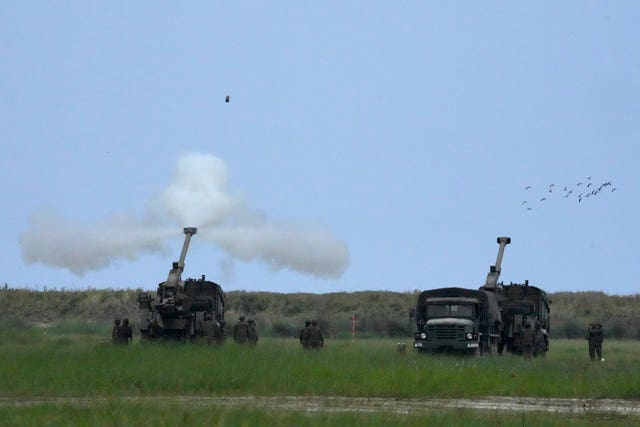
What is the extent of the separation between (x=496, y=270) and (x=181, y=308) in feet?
38.3

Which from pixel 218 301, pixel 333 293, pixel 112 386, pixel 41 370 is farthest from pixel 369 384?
pixel 333 293

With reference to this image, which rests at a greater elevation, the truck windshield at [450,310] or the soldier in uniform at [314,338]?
the truck windshield at [450,310]

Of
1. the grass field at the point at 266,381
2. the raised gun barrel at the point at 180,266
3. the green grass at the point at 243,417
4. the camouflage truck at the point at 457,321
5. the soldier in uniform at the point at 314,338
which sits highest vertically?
the raised gun barrel at the point at 180,266

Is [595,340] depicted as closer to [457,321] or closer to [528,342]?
[528,342]

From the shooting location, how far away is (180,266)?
4556 cm

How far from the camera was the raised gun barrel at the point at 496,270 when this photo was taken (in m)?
47.6

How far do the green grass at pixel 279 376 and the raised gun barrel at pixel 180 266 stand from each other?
11.3m

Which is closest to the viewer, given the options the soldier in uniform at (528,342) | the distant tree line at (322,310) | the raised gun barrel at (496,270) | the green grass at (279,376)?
the green grass at (279,376)

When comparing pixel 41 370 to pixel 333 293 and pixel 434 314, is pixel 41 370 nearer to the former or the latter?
pixel 434 314

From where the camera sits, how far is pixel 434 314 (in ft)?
139

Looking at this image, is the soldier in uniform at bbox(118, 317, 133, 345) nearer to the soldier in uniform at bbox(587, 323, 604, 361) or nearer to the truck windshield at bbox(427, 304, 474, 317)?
the truck windshield at bbox(427, 304, 474, 317)

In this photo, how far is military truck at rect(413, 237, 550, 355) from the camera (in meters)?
41.3

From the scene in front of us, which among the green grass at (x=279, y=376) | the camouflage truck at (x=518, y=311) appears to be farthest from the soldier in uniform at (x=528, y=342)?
the green grass at (x=279, y=376)

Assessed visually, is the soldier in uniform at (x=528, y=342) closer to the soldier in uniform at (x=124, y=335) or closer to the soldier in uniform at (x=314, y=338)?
the soldier in uniform at (x=314, y=338)
